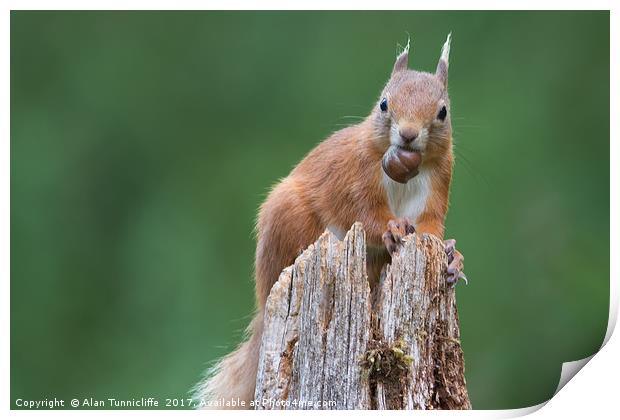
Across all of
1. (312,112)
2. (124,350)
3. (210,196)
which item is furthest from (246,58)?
(124,350)

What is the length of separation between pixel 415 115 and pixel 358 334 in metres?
0.92

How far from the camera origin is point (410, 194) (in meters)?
4.36

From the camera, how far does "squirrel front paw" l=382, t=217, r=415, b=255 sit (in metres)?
4.07

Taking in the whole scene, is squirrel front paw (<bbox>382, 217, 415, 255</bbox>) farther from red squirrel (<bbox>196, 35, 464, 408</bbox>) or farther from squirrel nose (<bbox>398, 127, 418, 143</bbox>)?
squirrel nose (<bbox>398, 127, 418, 143</bbox>)

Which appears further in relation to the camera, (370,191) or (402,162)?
(370,191)

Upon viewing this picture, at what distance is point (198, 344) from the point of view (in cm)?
555

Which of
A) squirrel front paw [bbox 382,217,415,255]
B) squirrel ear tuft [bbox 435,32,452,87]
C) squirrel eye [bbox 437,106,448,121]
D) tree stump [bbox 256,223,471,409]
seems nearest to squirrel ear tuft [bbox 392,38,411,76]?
squirrel ear tuft [bbox 435,32,452,87]

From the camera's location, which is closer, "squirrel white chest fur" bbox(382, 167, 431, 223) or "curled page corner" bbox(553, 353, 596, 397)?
"curled page corner" bbox(553, 353, 596, 397)

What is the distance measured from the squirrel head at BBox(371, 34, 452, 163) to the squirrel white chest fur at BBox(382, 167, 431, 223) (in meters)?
0.15

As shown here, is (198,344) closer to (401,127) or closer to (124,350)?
(124,350)

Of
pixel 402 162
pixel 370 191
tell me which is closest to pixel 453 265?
pixel 402 162

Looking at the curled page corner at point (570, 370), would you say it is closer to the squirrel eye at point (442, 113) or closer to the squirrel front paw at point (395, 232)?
the squirrel front paw at point (395, 232)

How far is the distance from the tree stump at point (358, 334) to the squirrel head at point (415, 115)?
1.44 feet

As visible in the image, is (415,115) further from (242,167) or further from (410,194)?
(242,167)
